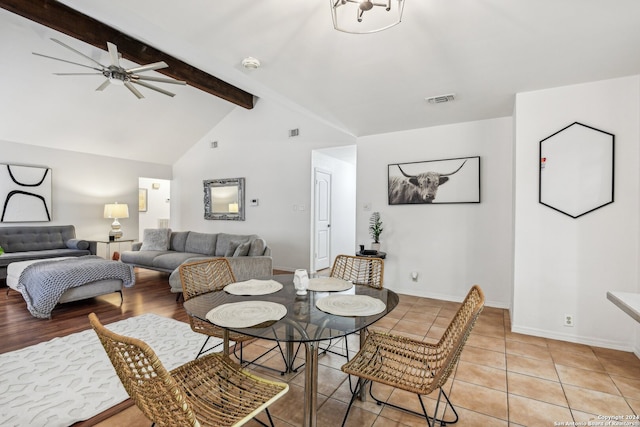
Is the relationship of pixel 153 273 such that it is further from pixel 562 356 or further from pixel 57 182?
pixel 562 356

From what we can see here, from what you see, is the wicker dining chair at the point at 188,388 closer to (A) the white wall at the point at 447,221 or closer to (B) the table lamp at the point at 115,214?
(A) the white wall at the point at 447,221

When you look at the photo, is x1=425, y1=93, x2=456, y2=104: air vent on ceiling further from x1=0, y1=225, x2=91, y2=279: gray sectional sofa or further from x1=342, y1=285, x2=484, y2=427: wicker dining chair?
x1=0, y1=225, x2=91, y2=279: gray sectional sofa

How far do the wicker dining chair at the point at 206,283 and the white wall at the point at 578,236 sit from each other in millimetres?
2516

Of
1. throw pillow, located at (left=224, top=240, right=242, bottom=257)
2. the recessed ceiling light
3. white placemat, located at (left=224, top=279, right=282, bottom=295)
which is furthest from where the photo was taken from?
throw pillow, located at (left=224, top=240, right=242, bottom=257)

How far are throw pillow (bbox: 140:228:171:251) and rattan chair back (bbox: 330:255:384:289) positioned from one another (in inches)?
167

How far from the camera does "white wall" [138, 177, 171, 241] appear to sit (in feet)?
27.3

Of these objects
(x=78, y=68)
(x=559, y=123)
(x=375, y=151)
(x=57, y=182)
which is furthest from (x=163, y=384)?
(x=57, y=182)

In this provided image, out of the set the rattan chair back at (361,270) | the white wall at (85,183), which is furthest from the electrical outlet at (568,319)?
the white wall at (85,183)

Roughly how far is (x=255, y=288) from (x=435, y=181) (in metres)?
3.02

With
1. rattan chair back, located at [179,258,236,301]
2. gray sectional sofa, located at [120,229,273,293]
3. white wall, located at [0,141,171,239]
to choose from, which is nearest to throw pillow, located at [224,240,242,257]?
gray sectional sofa, located at [120,229,273,293]

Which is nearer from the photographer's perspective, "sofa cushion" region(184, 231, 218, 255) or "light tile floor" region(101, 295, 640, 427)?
"light tile floor" region(101, 295, 640, 427)

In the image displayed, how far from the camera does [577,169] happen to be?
281 centimetres

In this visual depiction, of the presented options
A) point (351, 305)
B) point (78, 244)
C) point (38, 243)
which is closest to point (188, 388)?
point (351, 305)

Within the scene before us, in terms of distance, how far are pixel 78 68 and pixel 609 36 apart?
6.12 meters
